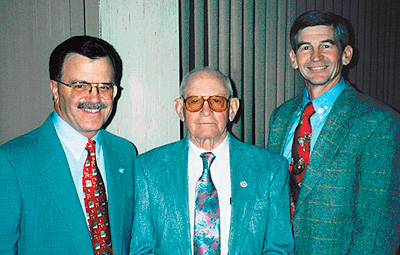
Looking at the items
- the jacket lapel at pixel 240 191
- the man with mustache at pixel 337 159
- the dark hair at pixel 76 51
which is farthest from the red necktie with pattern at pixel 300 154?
the dark hair at pixel 76 51

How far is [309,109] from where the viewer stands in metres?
2.17

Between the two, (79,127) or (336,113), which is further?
(336,113)

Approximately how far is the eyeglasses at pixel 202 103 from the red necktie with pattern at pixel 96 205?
2.25ft

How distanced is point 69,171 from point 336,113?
6.02 ft

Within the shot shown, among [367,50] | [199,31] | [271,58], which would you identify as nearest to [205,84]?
[199,31]

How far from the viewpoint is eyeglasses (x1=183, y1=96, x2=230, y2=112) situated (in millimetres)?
1833

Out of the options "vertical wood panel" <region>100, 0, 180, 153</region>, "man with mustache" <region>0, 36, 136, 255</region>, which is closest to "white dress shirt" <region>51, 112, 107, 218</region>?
"man with mustache" <region>0, 36, 136, 255</region>

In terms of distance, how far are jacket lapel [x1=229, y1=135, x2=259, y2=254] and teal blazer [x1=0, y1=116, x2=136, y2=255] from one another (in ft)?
2.82

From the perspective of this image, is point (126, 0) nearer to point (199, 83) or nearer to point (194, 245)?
point (199, 83)

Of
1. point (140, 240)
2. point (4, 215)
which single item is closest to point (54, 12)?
point (4, 215)

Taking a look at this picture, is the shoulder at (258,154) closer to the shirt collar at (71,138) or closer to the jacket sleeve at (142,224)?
the jacket sleeve at (142,224)

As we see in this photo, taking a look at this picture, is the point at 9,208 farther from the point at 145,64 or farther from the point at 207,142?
the point at 145,64

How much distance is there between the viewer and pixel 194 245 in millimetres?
1670

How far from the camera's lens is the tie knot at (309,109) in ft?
7.03
